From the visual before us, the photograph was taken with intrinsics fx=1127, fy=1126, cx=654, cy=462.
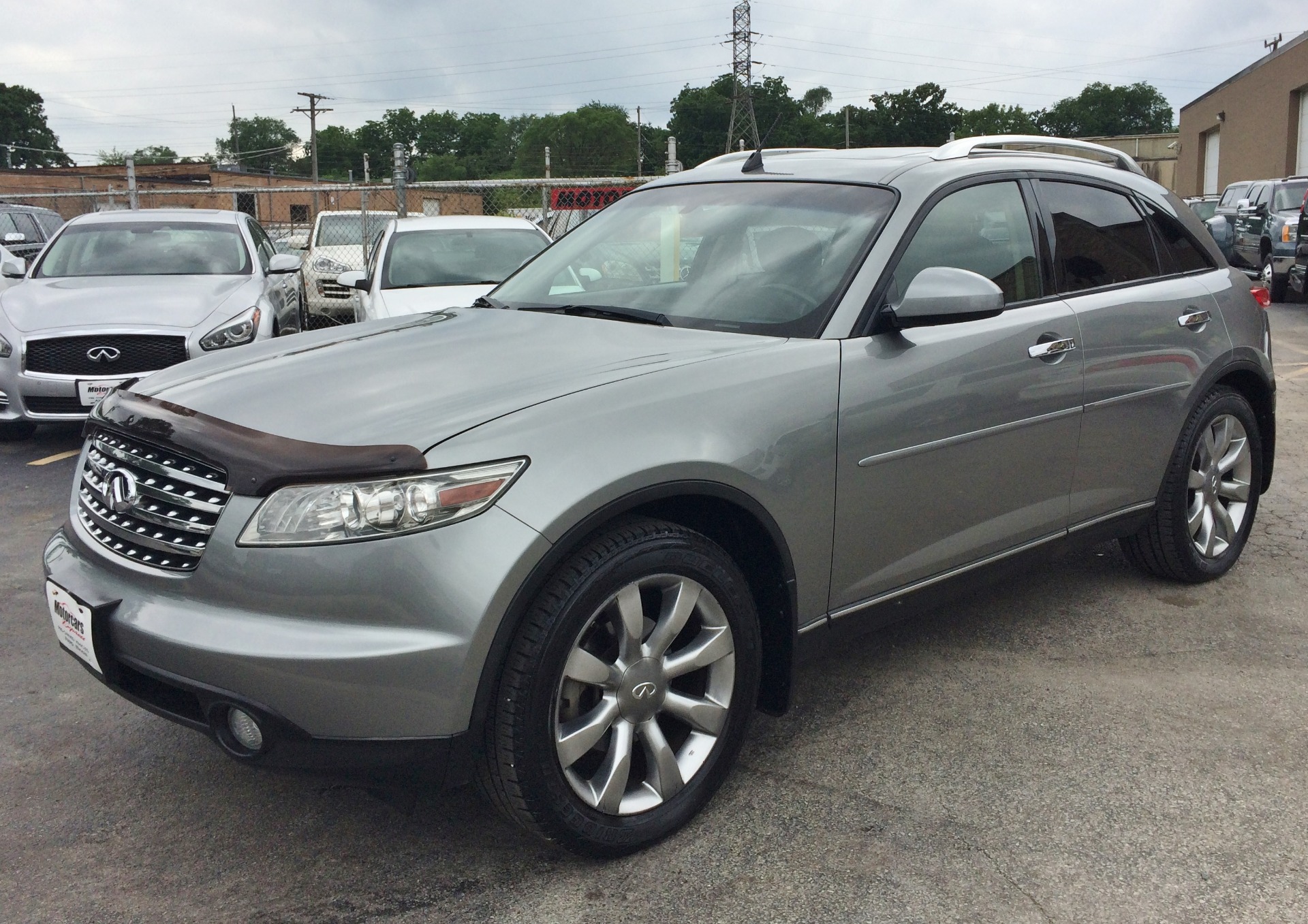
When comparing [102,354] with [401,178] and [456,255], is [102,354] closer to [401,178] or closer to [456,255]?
[456,255]

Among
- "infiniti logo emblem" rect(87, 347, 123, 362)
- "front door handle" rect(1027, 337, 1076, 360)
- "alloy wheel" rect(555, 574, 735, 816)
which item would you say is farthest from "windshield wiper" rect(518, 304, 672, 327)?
"infiniti logo emblem" rect(87, 347, 123, 362)

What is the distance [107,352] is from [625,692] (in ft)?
18.7

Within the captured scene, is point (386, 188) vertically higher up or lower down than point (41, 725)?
higher up

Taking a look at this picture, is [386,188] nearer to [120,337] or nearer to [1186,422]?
[120,337]

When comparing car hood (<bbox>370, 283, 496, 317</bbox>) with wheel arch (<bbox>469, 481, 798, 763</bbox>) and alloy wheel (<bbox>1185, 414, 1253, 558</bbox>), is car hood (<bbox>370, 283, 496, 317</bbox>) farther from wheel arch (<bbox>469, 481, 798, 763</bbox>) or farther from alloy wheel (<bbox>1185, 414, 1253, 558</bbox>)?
wheel arch (<bbox>469, 481, 798, 763</bbox>)

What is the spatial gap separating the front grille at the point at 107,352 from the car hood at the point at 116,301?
0.10m

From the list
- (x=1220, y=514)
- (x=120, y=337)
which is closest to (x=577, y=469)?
(x=1220, y=514)

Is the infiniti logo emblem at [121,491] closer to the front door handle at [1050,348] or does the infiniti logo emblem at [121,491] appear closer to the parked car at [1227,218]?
the front door handle at [1050,348]

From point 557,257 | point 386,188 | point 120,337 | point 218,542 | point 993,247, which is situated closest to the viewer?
point 218,542

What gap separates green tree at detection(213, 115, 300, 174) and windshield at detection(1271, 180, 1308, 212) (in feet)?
365

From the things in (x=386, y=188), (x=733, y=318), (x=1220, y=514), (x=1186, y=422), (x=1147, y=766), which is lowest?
(x=1147, y=766)

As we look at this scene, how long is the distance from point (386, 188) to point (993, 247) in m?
13.4

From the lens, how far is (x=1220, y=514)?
182 inches

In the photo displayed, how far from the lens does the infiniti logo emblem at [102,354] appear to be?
706cm
